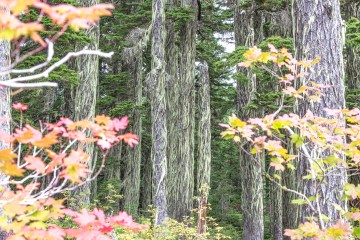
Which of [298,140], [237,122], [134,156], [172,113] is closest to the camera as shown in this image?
[237,122]

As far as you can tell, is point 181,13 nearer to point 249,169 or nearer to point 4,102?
point 249,169

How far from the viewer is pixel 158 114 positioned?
30.8 feet

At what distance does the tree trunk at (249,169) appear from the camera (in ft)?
33.6

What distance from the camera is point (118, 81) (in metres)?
14.1

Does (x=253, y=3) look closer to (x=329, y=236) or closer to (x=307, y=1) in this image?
(x=307, y=1)

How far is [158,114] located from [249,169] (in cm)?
292

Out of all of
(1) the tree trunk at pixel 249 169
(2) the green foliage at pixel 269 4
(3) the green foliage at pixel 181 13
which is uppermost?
(2) the green foliage at pixel 269 4

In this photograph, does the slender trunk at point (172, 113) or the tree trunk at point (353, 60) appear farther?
the slender trunk at point (172, 113)

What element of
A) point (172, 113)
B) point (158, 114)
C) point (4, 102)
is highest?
point (172, 113)

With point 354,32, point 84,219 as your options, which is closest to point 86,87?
point 354,32

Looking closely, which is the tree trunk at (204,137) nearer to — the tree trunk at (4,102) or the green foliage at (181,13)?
the green foliage at (181,13)

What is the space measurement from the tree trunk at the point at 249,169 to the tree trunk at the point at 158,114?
7.10 ft

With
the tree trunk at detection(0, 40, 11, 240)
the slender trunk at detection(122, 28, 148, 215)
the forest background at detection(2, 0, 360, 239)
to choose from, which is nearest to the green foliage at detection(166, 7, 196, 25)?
the forest background at detection(2, 0, 360, 239)

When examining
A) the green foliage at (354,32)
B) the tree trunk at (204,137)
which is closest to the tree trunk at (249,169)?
the tree trunk at (204,137)
